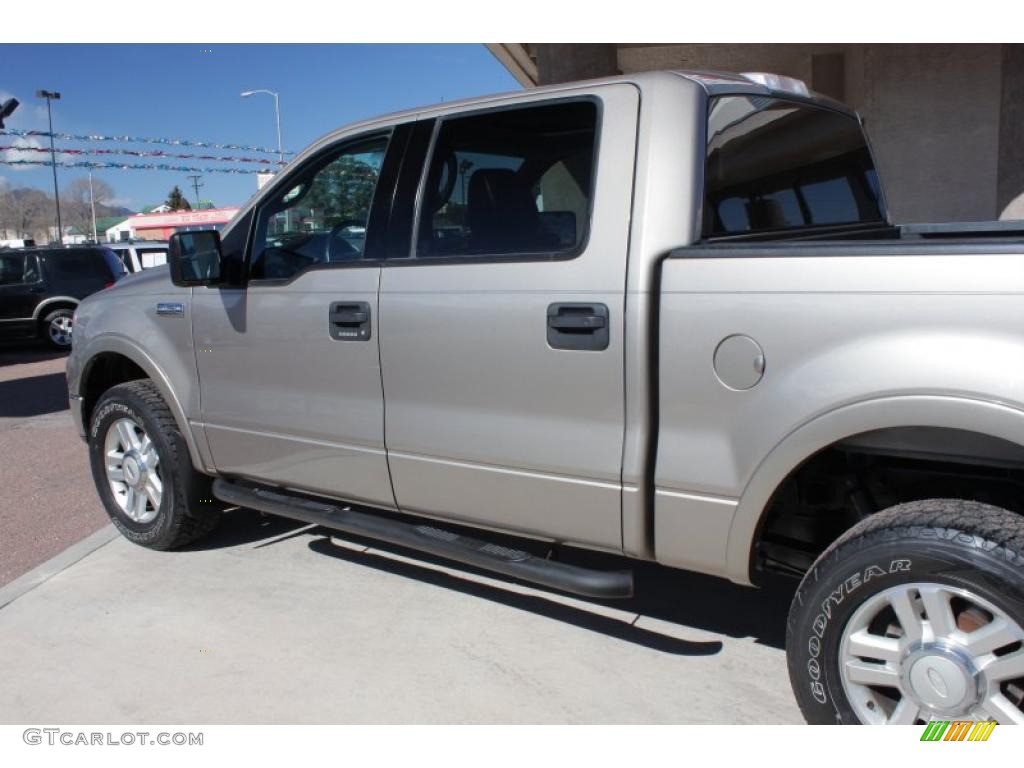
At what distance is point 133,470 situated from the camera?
4629 millimetres

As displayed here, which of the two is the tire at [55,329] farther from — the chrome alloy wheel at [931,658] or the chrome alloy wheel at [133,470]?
the chrome alloy wheel at [931,658]

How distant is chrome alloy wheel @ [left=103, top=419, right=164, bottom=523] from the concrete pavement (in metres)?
0.28

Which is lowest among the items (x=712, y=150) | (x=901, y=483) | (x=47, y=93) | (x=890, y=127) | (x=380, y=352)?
(x=901, y=483)

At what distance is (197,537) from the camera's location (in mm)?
4695

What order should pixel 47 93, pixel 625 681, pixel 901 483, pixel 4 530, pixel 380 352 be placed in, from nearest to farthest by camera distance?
pixel 901 483
pixel 625 681
pixel 380 352
pixel 4 530
pixel 47 93

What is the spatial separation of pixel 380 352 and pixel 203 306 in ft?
3.77

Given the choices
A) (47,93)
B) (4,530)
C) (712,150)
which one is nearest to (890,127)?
(712,150)

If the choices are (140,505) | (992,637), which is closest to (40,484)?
(140,505)

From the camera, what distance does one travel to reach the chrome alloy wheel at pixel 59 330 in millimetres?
14852

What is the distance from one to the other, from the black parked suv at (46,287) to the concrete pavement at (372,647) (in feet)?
38.7

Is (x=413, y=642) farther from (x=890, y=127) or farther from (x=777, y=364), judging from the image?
(x=890, y=127)

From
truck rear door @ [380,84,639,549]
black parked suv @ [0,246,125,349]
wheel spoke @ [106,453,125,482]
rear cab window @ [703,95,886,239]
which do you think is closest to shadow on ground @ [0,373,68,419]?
black parked suv @ [0,246,125,349]

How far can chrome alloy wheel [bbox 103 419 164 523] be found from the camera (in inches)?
181

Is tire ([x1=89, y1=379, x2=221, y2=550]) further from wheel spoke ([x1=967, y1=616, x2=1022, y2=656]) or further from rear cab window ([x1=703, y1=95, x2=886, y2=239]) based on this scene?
wheel spoke ([x1=967, y1=616, x2=1022, y2=656])
